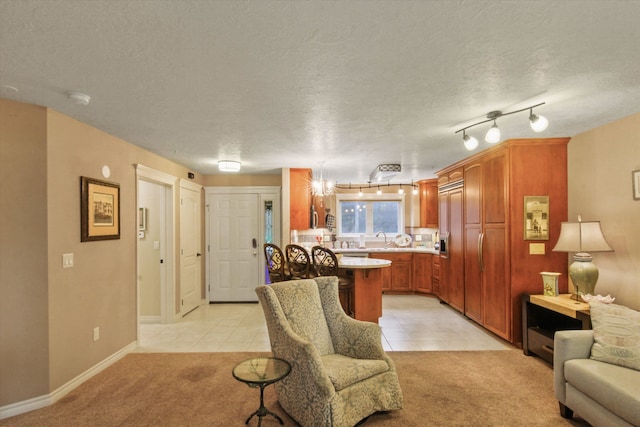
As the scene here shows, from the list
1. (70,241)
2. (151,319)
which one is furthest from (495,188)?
(151,319)

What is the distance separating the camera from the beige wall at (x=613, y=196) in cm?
308

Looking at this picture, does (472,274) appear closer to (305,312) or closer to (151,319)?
(305,312)

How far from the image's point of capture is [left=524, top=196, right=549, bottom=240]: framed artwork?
3838 millimetres

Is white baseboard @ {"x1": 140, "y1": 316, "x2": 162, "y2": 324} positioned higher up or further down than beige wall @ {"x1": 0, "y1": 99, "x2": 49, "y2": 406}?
further down

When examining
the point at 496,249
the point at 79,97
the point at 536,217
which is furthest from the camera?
the point at 496,249

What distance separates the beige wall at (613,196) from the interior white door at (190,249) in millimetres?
5289

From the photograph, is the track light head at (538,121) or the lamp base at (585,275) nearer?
the track light head at (538,121)

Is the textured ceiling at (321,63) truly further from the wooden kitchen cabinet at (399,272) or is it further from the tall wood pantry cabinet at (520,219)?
the wooden kitchen cabinet at (399,272)

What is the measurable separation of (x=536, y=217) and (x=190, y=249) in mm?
4998

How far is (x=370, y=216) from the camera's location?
784cm

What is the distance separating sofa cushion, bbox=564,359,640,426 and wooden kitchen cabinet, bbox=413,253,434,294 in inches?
173

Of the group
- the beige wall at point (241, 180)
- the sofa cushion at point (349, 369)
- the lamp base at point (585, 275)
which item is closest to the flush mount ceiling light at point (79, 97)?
the sofa cushion at point (349, 369)

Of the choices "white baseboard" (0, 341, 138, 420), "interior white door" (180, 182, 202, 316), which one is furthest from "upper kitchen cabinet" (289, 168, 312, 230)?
"white baseboard" (0, 341, 138, 420)

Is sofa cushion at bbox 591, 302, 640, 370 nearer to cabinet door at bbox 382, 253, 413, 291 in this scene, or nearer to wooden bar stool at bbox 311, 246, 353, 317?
wooden bar stool at bbox 311, 246, 353, 317
